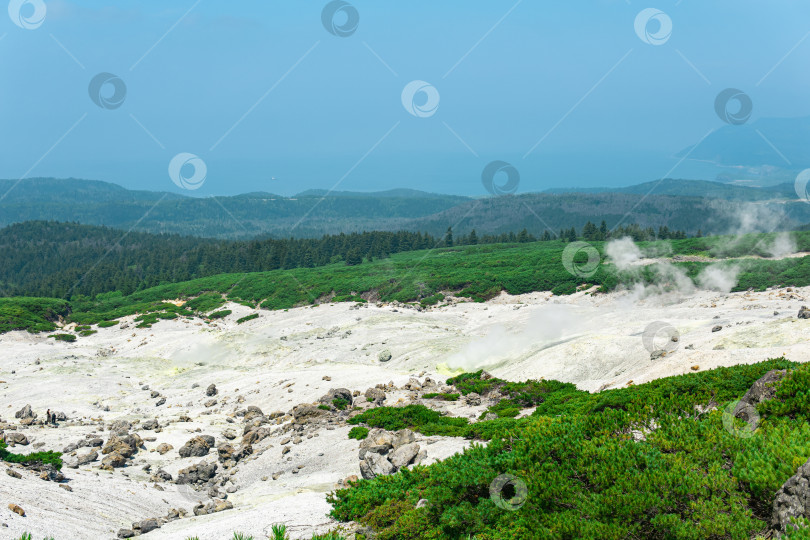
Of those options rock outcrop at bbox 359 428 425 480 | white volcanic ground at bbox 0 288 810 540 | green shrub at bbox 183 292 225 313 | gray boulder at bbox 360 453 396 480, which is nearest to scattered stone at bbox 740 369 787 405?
white volcanic ground at bbox 0 288 810 540

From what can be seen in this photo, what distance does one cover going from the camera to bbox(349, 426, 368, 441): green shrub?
1786 centimetres

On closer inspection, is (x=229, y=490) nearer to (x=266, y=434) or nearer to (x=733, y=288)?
(x=266, y=434)

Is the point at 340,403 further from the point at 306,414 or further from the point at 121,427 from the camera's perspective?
the point at 121,427

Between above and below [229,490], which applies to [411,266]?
above

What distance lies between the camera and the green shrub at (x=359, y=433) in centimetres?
1786

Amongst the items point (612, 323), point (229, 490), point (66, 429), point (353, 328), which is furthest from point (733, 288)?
point (66, 429)

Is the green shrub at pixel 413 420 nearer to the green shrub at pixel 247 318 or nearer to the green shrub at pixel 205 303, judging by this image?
the green shrub at pixel 247 318

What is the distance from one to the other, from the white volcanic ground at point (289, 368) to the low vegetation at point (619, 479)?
2.14 meters

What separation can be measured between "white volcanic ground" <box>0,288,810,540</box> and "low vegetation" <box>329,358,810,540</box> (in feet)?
7.03

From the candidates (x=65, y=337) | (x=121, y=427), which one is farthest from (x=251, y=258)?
(x=121, y=427)

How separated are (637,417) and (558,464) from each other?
2041 mm

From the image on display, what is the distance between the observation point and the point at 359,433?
59.3ft

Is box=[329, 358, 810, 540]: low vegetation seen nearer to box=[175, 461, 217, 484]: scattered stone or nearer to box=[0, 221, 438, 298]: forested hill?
box=[175, 461, 217, 484]: scattered stone

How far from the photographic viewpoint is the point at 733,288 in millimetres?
40844
